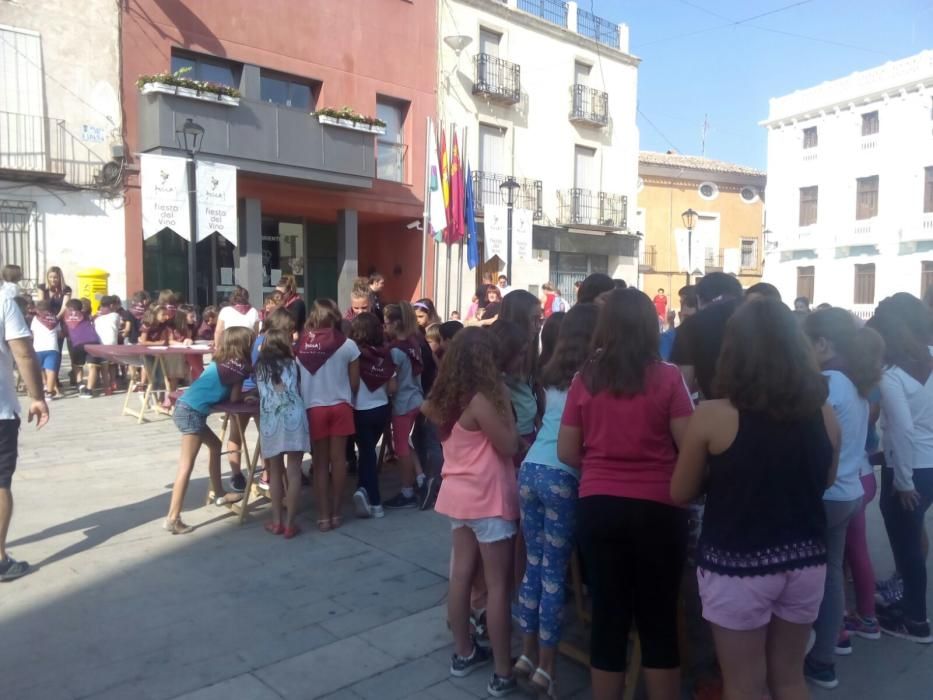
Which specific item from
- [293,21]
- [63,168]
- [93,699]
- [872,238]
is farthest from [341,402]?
[872,238]

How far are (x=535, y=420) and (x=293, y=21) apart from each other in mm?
14630

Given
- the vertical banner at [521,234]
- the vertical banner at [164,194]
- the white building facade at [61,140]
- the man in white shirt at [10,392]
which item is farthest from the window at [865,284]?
the man in white shirt at [10,392]

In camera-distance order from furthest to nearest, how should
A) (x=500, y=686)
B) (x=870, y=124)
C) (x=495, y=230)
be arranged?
(x=870, y=124) < (x=495, y=230) < (x=500, y=686)

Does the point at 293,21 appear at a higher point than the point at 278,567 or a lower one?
higher

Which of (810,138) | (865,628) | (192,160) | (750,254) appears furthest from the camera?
(750,254)

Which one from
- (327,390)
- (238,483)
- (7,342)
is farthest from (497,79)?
(7,342)

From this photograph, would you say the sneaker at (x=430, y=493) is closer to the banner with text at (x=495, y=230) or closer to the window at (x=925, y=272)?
the banner with text at (x=495, y=230)

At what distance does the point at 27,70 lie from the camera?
1288 centimetres

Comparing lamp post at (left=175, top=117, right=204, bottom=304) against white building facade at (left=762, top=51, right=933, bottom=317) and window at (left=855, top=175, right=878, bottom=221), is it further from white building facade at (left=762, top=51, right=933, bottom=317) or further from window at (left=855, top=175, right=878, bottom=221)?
window at (left=855, top=175, right=878, bottom=221)

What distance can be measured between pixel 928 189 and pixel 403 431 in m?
32.2

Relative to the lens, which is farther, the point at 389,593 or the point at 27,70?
the point at 27,70

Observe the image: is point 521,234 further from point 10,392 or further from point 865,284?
point 865,284

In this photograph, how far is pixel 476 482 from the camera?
10.9 feet

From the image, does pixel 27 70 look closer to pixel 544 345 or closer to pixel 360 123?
pixel 360 123
